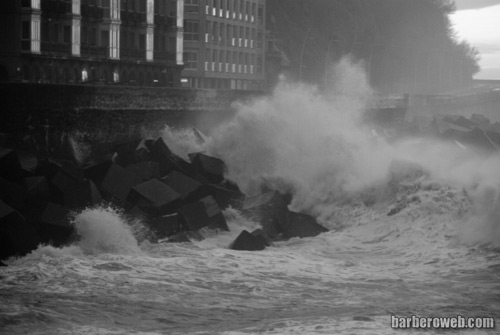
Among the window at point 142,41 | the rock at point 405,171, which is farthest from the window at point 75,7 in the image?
the rock at point 405,171

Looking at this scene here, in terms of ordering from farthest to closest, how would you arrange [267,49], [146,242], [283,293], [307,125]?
1. [267,49]
2. [307,125]
3. [146,242]
4. [283,293]

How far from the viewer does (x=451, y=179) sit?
2534 centimetres

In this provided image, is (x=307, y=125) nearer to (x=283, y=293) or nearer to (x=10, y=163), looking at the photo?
(x=10, y=163)

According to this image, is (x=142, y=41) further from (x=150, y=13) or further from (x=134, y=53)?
(x=150, y=13)

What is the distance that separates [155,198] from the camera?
21.7 metres

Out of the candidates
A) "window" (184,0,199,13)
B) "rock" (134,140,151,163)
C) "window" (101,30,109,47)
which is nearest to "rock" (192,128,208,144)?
"rock" (134,140,151,163)

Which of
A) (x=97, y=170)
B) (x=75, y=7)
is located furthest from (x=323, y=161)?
(x=75, y=7)

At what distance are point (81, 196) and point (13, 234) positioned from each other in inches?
131

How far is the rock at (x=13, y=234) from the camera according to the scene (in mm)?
18172

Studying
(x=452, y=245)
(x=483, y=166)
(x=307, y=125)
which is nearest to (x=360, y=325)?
(x=452, y=245)

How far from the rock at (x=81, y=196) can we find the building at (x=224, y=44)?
52.4 metres

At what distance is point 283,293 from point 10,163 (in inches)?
264

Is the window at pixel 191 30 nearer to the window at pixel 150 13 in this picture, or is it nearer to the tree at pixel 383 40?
the tree at pixel 383 40

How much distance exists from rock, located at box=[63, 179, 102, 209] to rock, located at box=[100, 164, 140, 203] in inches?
22.7
